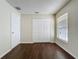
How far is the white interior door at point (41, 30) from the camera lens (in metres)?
7.57

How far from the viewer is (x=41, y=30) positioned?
7.61 m

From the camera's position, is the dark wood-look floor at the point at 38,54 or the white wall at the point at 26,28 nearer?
the dark wood-look floor at the point at 38,54

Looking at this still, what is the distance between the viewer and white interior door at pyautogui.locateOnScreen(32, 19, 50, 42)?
7570 millimetres

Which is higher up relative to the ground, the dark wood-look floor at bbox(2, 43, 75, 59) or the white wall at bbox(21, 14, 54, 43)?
the white wall at bbox(21, 14, 54, 43)

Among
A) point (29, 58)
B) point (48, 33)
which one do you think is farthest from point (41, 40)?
point (29, 58)

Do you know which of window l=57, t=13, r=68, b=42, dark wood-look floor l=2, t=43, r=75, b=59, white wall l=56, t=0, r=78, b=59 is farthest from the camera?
window l=57, t=13, r=68, b=42

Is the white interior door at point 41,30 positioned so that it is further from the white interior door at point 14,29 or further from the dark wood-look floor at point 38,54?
the dark wood-look floor at point 38,54

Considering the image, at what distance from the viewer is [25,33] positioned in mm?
7488

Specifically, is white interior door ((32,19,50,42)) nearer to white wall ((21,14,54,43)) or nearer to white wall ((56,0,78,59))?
white wall ((21,14,54,43))

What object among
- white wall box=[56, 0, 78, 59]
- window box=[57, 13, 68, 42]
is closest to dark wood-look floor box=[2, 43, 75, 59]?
white wall box=[56, 0, 78, 59]

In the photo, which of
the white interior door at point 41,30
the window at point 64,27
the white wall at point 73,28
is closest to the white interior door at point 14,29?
the white interior door at point 41,30

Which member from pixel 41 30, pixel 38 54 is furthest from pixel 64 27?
pixel 41 30

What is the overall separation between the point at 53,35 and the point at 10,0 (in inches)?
184

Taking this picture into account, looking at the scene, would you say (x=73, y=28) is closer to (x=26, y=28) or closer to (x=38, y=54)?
(x=38, y=54)
